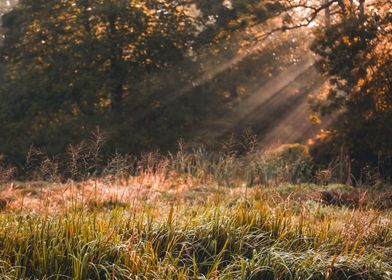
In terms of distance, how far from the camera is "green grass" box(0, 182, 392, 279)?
4.42 metres

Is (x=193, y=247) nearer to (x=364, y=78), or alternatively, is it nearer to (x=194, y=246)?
(x=194, y=246)

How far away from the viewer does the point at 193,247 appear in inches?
193

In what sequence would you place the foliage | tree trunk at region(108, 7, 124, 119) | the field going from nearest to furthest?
the field
the foliage
tree trunk at region(108, 7, 124, 119)

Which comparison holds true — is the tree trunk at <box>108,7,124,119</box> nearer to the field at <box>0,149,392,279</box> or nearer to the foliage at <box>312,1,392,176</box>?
the foliage at <box>312,1,392,176</box>

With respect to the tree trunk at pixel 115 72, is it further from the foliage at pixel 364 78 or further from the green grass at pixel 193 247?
the green grass at pixel 193 247

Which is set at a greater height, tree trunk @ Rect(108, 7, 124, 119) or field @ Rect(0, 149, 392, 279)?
field @ Rect(0, 149, 392, 279)

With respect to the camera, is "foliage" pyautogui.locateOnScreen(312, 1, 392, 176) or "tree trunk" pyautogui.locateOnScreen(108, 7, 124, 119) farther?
"tree trunk" pyautogui.locateOnScreen(108, 7, 124, 119)

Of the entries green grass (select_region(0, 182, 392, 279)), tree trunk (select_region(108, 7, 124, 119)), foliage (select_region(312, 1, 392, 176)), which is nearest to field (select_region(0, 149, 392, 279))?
green grass (select_region(0, 182, 392, 279))

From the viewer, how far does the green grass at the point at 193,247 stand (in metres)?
A: 4.42

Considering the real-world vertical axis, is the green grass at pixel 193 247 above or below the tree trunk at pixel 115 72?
above

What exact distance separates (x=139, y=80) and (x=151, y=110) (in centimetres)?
124

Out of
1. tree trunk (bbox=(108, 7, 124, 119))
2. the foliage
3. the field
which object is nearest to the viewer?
the field

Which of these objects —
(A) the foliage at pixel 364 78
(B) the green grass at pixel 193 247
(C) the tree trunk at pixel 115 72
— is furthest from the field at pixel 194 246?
(C) the tree trunk at pixel 115 72

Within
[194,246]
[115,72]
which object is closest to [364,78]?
[115,72]
